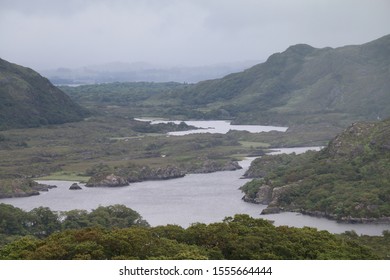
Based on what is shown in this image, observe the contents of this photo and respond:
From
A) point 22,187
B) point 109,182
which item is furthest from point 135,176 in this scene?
point 22,187

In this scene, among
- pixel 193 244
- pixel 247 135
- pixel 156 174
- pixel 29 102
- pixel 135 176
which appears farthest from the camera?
pixel 29 102

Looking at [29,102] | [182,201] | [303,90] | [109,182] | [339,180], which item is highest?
[303,90]

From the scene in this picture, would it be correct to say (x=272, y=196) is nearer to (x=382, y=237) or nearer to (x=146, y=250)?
(x=382, y=237)

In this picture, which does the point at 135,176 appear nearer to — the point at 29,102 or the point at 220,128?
the point at 220,128

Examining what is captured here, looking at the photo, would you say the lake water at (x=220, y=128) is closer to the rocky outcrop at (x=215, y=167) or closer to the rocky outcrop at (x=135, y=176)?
the rocky outcrop at (x=215, y=167)

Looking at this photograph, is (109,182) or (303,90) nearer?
(109,182)

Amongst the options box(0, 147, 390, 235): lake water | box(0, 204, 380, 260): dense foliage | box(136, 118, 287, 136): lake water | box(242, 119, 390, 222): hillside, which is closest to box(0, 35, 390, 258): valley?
box(242, 119, 390, 222): hillside
